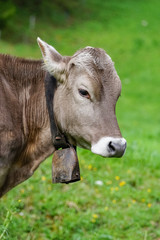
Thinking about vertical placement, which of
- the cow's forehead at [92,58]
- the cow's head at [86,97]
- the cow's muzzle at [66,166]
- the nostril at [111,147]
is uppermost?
the cow's forehead at [92,58]

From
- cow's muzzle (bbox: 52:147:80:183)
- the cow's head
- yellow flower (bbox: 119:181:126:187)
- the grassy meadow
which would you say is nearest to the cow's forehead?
the cow's head

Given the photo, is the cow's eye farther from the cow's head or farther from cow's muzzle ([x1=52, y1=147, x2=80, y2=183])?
cow's muzzle ([x1=52, y1=147, x2=80, y2=183])

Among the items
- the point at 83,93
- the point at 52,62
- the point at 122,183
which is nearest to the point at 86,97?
the point at 83,93

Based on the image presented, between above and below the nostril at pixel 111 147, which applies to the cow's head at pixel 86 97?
above

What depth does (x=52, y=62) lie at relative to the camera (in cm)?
394

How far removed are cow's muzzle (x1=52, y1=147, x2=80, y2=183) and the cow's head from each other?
0.13 meters

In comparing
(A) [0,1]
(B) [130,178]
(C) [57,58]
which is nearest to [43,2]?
(A) [0,1]

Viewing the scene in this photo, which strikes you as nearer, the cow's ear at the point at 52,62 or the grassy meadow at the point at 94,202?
the cow's ear at the point at 52,62

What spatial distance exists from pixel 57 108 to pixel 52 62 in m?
0.45

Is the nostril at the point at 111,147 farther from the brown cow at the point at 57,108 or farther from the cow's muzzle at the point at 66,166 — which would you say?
the cow's muzzle at the point at 66,166

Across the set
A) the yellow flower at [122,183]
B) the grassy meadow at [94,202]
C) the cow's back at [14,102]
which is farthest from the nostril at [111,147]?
the yellow flower at [122,183]

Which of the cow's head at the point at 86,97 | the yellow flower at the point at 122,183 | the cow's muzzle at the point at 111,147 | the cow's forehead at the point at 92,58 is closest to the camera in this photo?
the cow's muzzle at the point at 111,147

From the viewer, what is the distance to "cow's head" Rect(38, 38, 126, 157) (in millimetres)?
3738

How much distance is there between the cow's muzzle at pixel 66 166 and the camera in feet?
13.1
